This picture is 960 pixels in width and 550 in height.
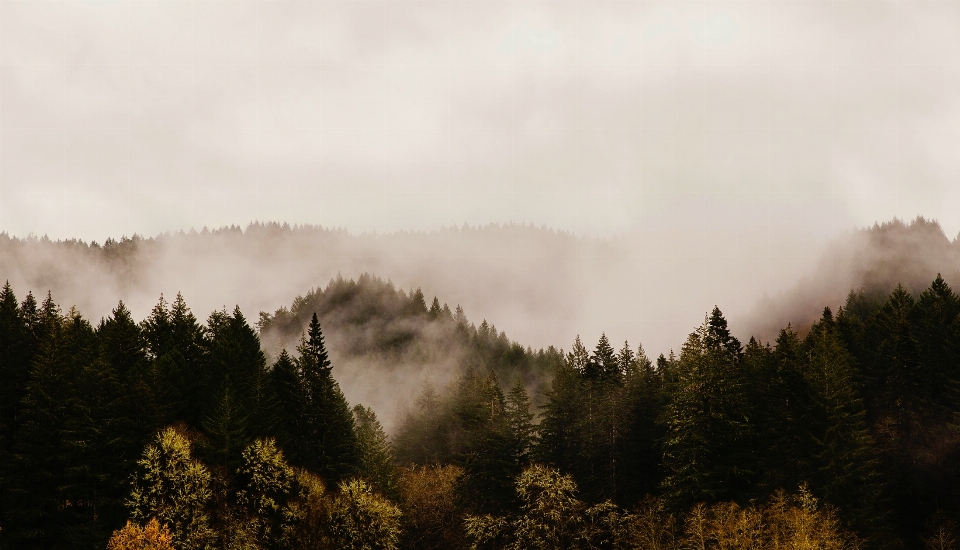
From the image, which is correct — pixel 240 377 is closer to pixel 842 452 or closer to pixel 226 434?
pixel 226 434

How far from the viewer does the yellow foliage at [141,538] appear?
5650 cm

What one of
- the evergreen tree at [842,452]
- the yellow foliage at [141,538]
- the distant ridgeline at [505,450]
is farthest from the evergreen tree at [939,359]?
the yellow foliage at [141,538]

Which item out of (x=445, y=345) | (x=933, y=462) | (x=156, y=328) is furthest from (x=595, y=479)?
(x=445, y=345)

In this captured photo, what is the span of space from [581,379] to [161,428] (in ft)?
139

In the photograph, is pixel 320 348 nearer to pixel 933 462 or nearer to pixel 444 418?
pixel 444 418

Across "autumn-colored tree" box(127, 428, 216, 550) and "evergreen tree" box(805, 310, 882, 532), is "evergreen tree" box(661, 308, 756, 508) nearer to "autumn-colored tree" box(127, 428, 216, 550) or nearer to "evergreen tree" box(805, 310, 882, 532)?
"evergreen tree" box(805, 310, 882, 532)

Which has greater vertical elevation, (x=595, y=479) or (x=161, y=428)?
(x=161, y=428)

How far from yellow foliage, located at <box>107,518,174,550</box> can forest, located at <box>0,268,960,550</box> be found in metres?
0.14

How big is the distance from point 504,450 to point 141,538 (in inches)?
1356

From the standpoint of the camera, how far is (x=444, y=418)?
119m

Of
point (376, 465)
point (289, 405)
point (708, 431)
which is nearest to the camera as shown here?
point (708, 431)

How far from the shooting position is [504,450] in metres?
79.6

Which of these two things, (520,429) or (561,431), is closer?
(520,429)

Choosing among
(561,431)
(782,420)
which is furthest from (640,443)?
(782,420)
